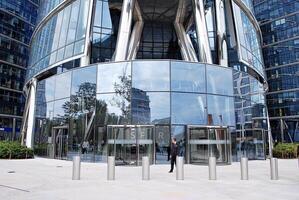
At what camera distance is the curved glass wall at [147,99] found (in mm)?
21266

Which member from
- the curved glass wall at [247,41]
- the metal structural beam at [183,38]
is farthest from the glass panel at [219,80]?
the metal structural beam at [183,38]

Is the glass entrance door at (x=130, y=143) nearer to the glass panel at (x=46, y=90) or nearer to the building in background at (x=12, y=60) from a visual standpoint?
the glass panel at (x=46, y=90)

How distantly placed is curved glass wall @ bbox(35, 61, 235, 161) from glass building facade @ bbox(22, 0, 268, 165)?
0.07m

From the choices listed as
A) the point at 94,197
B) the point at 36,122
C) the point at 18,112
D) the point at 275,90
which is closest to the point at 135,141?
Answer: the point at 94,197

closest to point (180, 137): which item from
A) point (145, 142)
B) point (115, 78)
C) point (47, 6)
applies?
point (145, 142)

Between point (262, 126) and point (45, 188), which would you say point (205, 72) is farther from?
point (45, 188)

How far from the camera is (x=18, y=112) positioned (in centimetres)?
6819

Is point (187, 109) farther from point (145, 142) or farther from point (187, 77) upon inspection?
point (145, 142)

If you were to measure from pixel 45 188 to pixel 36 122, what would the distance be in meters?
21.5

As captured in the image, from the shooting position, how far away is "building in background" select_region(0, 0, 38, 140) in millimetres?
65062

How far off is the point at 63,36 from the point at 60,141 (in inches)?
415

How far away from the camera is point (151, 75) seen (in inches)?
865

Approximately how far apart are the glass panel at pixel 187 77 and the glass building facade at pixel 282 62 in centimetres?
5190

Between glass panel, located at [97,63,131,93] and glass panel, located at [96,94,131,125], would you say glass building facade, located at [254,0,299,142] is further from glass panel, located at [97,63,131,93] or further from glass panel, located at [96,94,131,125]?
glass panel, located at [96,94,131,125]
